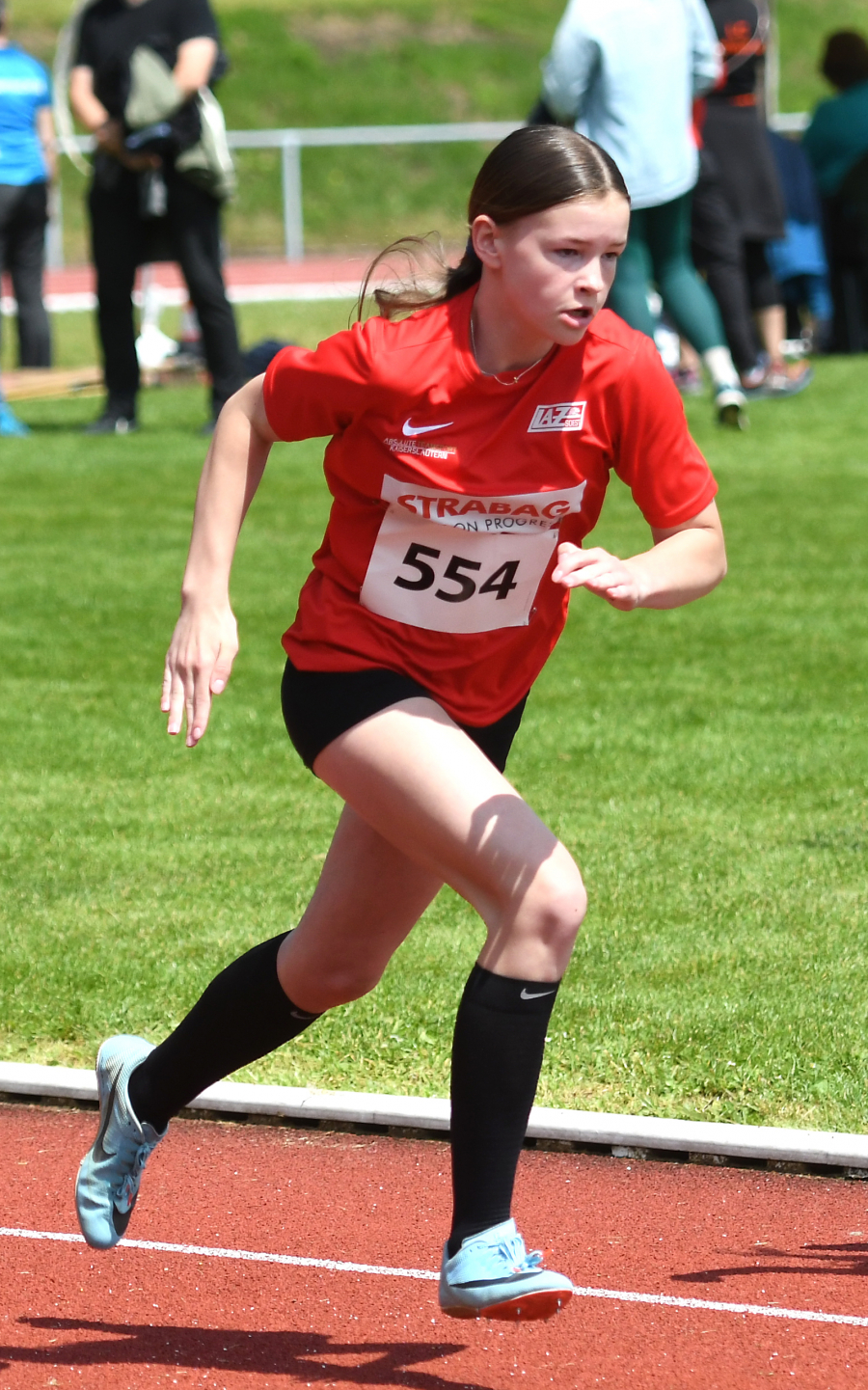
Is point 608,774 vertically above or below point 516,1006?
below

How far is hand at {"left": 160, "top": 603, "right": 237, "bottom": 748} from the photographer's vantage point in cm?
346

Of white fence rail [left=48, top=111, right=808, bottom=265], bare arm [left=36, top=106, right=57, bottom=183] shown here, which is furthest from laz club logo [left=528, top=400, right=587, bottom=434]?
white fence rail [left=48, top=111, right=808, bottom=265]

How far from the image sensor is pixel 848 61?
16.3 metres

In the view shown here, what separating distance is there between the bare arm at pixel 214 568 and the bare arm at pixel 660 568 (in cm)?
58

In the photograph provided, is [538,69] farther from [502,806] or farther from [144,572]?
[502,806]

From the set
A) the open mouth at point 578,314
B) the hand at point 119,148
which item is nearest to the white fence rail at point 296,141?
the hand at point 119,148

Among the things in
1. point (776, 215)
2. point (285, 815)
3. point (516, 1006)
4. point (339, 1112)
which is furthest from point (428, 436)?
point (776, 215)

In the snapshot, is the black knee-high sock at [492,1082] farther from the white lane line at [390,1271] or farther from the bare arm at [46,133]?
the bare arm at [46,133]

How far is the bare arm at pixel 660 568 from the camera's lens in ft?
10.3

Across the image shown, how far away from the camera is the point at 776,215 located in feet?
46.8

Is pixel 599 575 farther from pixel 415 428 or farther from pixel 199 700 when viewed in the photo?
pixel 199 700

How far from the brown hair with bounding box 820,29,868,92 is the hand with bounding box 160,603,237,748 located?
1417 centimetres

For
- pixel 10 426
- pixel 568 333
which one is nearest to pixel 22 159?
pixel 10 426

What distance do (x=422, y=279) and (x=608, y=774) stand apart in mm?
3330
